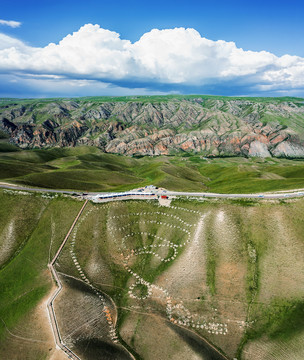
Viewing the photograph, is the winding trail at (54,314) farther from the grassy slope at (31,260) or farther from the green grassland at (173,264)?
the green grassland at (173,264)

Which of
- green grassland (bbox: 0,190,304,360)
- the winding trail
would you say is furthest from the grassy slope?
the winding trail

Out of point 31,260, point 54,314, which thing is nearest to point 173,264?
point 54,314

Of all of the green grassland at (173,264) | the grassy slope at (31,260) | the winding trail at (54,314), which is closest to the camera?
the winding trail at (54,314)

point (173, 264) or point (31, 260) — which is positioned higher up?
point (173, 264)

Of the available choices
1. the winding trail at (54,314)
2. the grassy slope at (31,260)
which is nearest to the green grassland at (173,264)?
the grassy slope at (31,260)

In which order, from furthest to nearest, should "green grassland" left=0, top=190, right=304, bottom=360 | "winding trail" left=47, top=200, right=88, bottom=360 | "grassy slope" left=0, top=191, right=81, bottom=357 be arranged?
1. "grassy slope" left=0, top=191, right=81, bottom=357
2. "green grassland" left=0, top=190, right=304, bottom=360
3. "winding trail" left=47, top=200, right=88, bottom=360

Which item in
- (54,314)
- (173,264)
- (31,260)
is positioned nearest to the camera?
(54,314)

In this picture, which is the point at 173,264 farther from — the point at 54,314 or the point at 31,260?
the point at 31,260

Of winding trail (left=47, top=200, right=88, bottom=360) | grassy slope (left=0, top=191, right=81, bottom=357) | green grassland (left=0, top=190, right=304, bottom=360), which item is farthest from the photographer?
grassy slope (left=0, top=191, right=81, bottom=357)

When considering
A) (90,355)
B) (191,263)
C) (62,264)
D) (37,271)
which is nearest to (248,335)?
(191,263)

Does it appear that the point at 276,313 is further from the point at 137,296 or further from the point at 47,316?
the point at 47,316

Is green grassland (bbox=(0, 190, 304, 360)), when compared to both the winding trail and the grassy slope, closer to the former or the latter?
the grassy slope

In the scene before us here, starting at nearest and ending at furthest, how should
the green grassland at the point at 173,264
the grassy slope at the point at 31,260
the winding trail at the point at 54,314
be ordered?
the winding trail at the point at 54,314 < the green grassland at the point at 173,264 < the grassy slope at the point at 31,260
